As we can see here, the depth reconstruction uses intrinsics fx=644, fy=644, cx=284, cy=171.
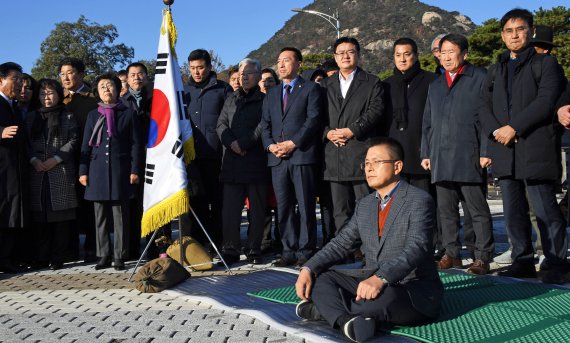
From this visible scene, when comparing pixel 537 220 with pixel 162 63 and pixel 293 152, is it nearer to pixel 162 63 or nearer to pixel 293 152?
pixel 293 152

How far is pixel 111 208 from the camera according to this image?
7191mm

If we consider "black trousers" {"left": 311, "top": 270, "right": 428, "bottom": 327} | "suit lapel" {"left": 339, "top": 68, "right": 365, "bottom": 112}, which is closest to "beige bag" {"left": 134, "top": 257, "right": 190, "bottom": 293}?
"black trousers" {"left": 311, "top": 270, "right": 428, "bottom": 327}

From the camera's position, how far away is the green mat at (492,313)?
3723 millimetres

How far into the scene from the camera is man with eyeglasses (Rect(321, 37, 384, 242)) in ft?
21.2

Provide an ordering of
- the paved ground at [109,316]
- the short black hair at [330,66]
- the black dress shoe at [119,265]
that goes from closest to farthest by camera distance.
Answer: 1. the paved ground at [109,316]
2. the black dress shoe at [119,265]
3. the short black hair at [330,66]

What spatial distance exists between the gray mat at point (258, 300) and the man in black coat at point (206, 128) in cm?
182

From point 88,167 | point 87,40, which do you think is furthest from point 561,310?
point 87,40

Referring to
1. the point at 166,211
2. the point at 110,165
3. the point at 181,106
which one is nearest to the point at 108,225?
the point at 110,165

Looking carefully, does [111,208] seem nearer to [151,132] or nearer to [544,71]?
[151,132]

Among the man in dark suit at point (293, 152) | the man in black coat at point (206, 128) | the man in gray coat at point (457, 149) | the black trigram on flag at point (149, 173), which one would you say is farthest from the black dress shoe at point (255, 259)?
the man in gray coat at point (457, 149)

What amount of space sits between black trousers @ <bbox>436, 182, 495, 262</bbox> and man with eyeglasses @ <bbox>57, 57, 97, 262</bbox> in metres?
4.05

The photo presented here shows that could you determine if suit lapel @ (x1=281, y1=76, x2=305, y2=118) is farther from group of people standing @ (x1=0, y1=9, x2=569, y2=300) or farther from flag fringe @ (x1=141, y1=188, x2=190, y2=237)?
flag fringe @ (x1=141, y1=188, x2=190, y2=237)

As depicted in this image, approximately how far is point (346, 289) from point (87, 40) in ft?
166

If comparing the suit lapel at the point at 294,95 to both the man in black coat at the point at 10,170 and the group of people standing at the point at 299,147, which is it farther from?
the man in black coat at the point at 10,170
